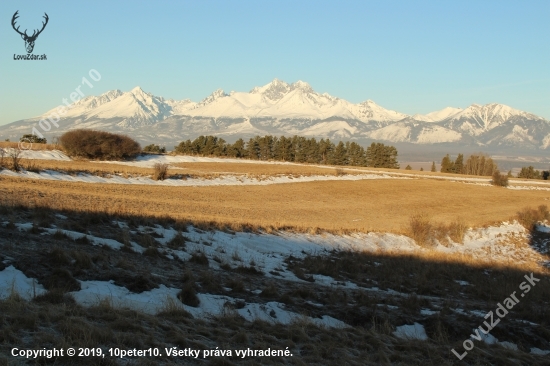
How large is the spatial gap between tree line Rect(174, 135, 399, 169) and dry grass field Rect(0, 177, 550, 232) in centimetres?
4509

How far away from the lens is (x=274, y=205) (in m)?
37.5

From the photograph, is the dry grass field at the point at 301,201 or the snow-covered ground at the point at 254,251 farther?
the dry grass field at the point at 301,201

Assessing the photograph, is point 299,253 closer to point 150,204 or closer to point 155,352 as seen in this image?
point 150,204

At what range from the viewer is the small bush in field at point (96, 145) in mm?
59750

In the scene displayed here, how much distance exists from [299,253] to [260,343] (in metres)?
11.8

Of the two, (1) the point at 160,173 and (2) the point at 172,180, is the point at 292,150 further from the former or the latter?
(1) the point at 160,173

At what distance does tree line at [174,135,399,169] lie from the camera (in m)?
103

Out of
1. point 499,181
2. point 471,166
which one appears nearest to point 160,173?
point 499,181

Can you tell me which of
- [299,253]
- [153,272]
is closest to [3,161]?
[299,253]

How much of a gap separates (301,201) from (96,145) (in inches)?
1293

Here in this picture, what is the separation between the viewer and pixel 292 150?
113562 millimetres

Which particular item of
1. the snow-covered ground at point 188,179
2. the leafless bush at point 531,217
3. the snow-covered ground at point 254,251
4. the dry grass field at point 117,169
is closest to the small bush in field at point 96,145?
the dry grass field at point 117,169

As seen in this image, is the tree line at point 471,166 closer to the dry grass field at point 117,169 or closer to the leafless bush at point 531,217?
the dry grass field at point 117,169

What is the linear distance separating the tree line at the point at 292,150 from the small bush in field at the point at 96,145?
108 feet
